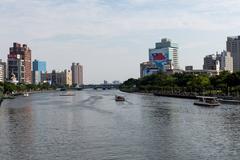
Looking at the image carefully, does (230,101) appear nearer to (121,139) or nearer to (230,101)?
(230,101)

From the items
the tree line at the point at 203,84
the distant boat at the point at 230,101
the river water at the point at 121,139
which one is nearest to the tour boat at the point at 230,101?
the distant boat at the point at 230,101

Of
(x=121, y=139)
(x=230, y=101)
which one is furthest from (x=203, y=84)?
(x=121, y=139)

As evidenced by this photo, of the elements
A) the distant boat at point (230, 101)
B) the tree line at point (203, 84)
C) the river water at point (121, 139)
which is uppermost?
the tree line at point (203, 84)

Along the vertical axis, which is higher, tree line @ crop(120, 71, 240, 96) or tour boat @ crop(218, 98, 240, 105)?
tree line @ crop(120, 71, 240, 96)

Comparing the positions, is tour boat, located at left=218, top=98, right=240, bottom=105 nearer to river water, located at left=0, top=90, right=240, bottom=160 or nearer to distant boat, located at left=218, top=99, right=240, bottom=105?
distant boat, located at left=218, top=99, right=240, bottom=105

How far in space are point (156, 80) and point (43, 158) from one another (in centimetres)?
13828

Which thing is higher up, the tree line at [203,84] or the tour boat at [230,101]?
the tree line at [203,84]

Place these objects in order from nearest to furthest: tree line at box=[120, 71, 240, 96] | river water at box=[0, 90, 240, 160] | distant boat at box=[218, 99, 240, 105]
→ river water at box=[0, 90, 240, 160] < distant boat at box=[218, 99, 240, 105] < tree line at box=[120, 71, 240, 96]

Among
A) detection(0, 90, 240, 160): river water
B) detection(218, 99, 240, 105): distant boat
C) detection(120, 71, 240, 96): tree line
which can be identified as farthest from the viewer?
detection(120, 71, 240, 96): tree line

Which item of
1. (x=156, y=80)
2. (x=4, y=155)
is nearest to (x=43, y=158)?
(x=4, y=155)

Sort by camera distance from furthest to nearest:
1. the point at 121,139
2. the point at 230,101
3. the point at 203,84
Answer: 1. the point at 203,84
2. the point at 230,101
3. the point at 121,139

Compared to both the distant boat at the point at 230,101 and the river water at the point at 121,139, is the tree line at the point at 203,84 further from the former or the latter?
the river water at the point at 121,139

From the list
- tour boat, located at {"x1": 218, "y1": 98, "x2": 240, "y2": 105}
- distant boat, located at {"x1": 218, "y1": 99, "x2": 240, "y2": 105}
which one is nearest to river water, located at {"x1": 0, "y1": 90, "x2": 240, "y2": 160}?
distant boat, located at {"x1": 218, "y1": 99, "x2": 240, "y2": 105}

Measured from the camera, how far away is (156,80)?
163m
